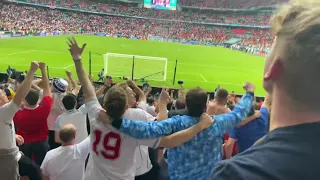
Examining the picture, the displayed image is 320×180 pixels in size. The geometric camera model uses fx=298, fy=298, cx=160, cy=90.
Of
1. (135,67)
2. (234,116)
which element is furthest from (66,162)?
(135,67)

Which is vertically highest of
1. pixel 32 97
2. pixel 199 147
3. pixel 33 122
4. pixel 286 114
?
pixel 286 114

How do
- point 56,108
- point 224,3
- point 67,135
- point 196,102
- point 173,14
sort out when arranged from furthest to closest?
point 224,3
point 173,14
point 56,108
point 67,135
point 196,102

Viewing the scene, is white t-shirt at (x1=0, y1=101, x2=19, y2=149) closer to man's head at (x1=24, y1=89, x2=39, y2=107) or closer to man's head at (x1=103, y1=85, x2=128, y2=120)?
man's head at (x1=24, y1=89, x2=39, y2=107)

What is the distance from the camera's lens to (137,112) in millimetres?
4227

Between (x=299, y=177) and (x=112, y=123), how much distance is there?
222cm

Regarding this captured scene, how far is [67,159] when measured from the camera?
3.78 m

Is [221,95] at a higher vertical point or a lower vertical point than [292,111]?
lower

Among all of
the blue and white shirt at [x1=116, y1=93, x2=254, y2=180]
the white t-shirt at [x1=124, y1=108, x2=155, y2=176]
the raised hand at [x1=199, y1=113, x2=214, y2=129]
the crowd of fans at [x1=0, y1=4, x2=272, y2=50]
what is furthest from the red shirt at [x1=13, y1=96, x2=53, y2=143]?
the crowd of fans at [x1=0, y1=4, x2=272, y2=50]

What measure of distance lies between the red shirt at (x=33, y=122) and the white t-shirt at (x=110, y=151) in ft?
7.06

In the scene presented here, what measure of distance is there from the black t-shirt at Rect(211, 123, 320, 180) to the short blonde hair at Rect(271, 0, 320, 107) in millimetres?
121

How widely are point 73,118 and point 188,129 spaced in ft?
8.56

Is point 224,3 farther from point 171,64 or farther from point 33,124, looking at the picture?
point 33,124

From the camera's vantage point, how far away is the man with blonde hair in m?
0.96

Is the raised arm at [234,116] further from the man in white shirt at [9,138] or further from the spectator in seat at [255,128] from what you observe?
the man in white shirt at [9,138]
